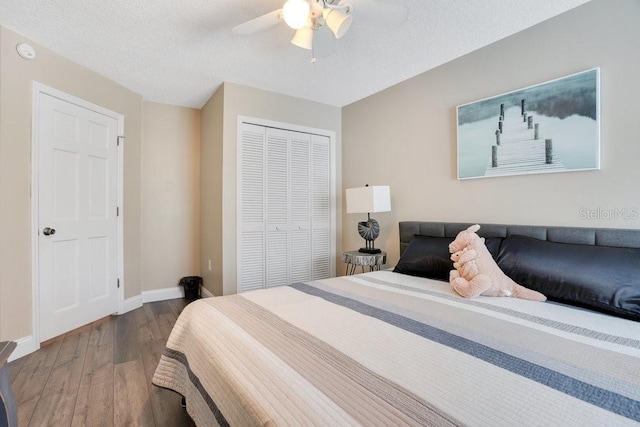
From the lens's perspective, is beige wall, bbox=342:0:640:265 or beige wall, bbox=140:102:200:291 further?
beige wall, bbox=140:102:200:291

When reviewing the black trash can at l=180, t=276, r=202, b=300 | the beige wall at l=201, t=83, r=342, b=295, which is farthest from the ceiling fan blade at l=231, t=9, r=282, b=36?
the black trash can at l=180, t=276, r=202, b=300

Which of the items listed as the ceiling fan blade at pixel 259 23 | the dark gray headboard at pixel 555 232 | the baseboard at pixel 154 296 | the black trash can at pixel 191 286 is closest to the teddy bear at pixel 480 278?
the dark gray headboard at pixel 555 232

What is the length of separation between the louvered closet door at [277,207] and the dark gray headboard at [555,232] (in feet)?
5.11

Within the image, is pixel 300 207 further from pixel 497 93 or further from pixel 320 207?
pixel 497 93

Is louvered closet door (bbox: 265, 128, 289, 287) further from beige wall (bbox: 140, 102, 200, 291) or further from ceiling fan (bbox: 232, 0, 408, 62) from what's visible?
ceiling fan (bbox: 232, 0, 408, 62)

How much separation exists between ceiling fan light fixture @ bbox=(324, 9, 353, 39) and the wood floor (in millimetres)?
2323

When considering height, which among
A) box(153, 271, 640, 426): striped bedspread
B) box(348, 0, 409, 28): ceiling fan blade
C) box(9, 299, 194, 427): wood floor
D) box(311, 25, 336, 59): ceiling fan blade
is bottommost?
box(9, 299, 194, 427): wood floor

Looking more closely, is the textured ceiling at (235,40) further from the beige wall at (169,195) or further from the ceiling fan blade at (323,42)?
the beige wall at (169,195)

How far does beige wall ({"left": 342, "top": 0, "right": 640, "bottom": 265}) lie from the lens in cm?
175

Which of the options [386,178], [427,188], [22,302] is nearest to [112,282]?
[22,302]

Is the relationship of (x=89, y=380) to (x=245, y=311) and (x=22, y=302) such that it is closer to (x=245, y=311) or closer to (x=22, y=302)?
(x=22, y=302)

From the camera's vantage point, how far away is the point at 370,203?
2.83 meters

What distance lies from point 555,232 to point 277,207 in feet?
8.32

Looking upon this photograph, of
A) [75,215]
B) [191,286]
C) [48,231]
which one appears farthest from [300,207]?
[48,231]
